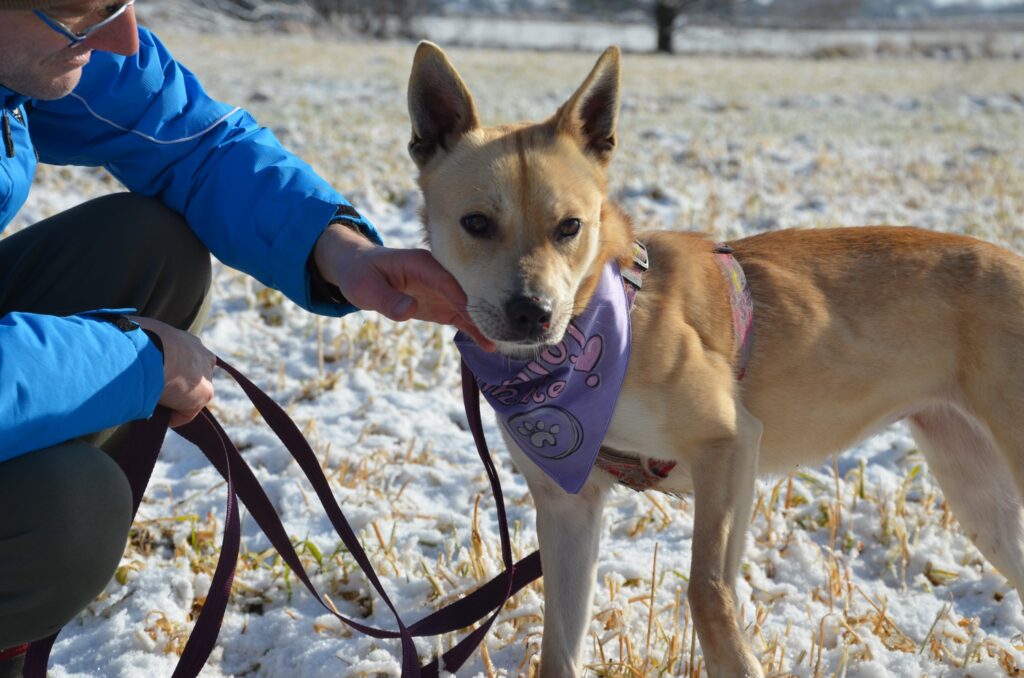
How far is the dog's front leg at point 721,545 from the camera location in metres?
2.44

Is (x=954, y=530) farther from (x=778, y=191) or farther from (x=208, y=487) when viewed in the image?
(x=778, y=191)

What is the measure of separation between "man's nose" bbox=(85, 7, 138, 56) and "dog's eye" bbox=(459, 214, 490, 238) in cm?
95

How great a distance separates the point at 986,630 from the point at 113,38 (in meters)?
3.07

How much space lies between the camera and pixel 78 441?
82.5 inches

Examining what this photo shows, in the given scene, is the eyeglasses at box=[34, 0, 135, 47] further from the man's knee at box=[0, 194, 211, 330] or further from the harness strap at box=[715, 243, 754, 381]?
the harness strap at box=[715, 243, 754, 381]

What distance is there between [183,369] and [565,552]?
1.24 metres

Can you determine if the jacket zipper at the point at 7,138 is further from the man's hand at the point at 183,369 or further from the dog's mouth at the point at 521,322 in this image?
the dog's mouth at the point at 521,322

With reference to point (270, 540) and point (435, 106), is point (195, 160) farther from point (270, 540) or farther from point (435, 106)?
point (270, 540)

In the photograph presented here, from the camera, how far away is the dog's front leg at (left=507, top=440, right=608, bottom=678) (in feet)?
8.97

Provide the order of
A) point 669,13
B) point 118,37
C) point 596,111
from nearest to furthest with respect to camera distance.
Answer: point 118,37
point 596,111
point 669,13

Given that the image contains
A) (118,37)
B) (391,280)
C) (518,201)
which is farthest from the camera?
(518,201)

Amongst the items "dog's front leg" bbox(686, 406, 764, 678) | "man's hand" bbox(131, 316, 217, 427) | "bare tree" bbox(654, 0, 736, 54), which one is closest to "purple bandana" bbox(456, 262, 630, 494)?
"dog's front leg" bbox(686, 406, 764, 678)

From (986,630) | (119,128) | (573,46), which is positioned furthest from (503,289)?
(573,46)

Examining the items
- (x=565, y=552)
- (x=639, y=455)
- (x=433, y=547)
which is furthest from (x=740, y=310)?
(x=433, y=547)
